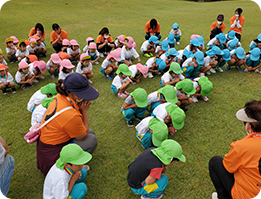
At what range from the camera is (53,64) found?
5.34m

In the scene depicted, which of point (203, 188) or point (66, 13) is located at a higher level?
point (66, 13)

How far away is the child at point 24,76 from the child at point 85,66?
1.34 meters

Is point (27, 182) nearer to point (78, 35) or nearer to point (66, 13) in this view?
point (78, 35)

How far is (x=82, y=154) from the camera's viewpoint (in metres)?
2.03

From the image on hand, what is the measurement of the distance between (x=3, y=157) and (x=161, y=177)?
2041 millimetres

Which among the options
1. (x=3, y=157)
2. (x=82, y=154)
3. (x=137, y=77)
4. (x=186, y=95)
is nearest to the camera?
(x=82, y=154)

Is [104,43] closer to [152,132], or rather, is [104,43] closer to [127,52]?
[127,52]

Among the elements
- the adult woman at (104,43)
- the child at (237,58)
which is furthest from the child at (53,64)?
the child at (237,58)

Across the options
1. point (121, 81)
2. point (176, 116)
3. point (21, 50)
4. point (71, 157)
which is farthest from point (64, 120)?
point (21, 50)

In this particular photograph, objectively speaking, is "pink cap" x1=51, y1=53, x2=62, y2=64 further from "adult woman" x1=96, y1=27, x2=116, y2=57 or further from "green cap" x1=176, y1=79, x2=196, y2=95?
"green cap" x1=176, y1=79, x2=196, y2=95

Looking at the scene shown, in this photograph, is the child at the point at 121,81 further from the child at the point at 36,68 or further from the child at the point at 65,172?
the child at the point at 65,172

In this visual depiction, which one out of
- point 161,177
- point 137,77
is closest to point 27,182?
point 161,177

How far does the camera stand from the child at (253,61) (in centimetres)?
518

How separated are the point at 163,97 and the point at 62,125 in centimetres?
204
